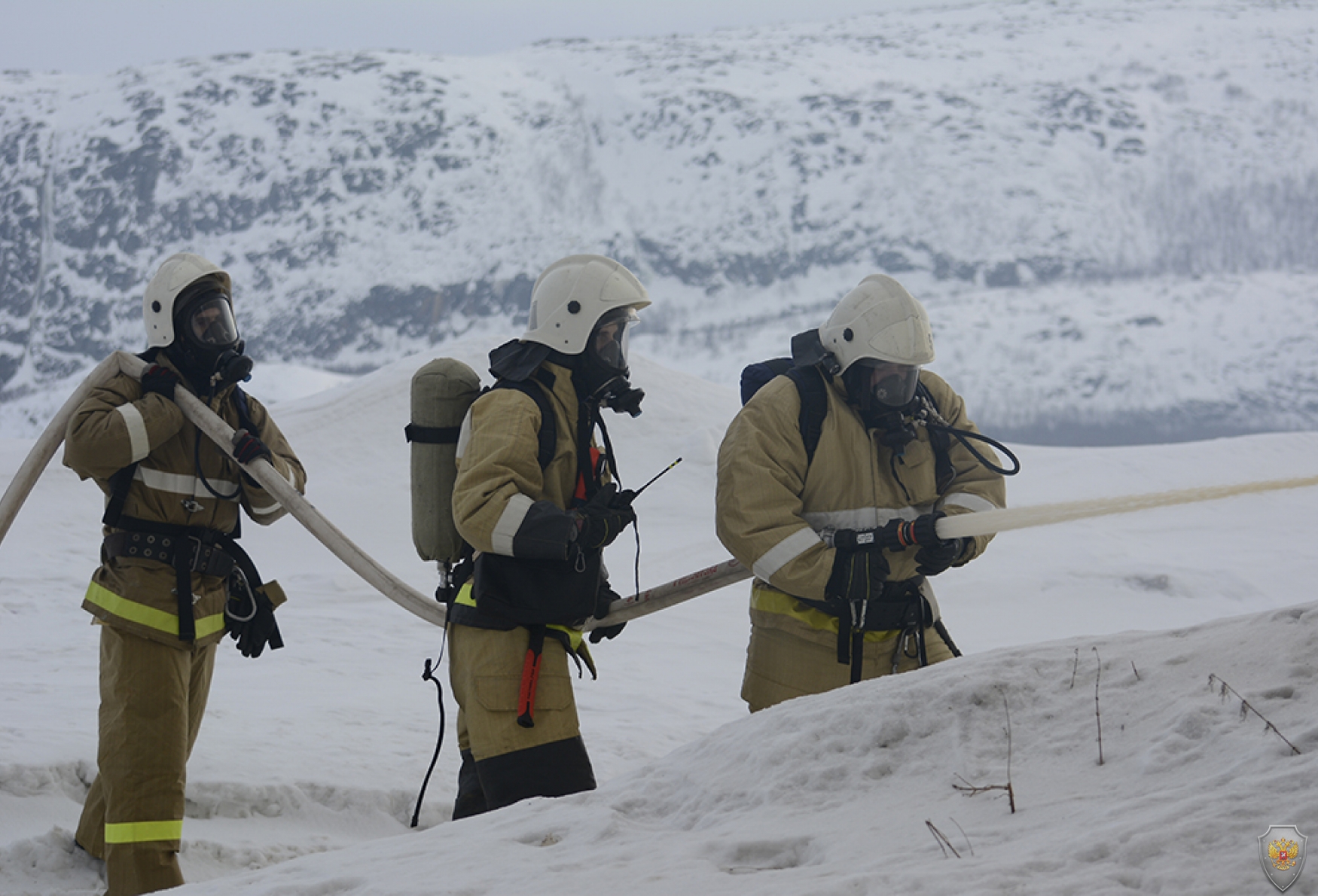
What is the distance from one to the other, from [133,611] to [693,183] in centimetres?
10071

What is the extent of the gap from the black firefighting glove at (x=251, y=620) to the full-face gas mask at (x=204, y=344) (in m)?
0.72

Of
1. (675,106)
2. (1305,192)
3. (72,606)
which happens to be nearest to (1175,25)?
(1305,192)

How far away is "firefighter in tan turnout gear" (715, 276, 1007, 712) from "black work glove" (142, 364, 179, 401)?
1.81m

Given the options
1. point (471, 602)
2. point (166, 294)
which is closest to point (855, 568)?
point (471, 602)

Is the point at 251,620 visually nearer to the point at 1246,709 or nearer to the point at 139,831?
the point at 139,831

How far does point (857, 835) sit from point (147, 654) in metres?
2.54

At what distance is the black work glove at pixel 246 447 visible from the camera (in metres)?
3.84

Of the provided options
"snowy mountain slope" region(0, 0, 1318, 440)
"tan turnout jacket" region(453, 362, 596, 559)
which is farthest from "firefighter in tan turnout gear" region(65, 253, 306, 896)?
"snowy mountain slope" region(0, 0, 1318, 440)

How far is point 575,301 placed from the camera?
364 centimetres

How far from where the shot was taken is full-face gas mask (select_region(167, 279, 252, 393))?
399cm

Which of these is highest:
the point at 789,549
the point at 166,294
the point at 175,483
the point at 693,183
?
the point at 693,183

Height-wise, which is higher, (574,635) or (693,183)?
(693,183)

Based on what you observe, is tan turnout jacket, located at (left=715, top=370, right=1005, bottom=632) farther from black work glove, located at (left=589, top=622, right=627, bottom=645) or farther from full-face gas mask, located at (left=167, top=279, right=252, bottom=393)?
full-face gas mask, located at (left=167, top=279, right=252, bottom=393)

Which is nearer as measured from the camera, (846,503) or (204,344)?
(846,503)
